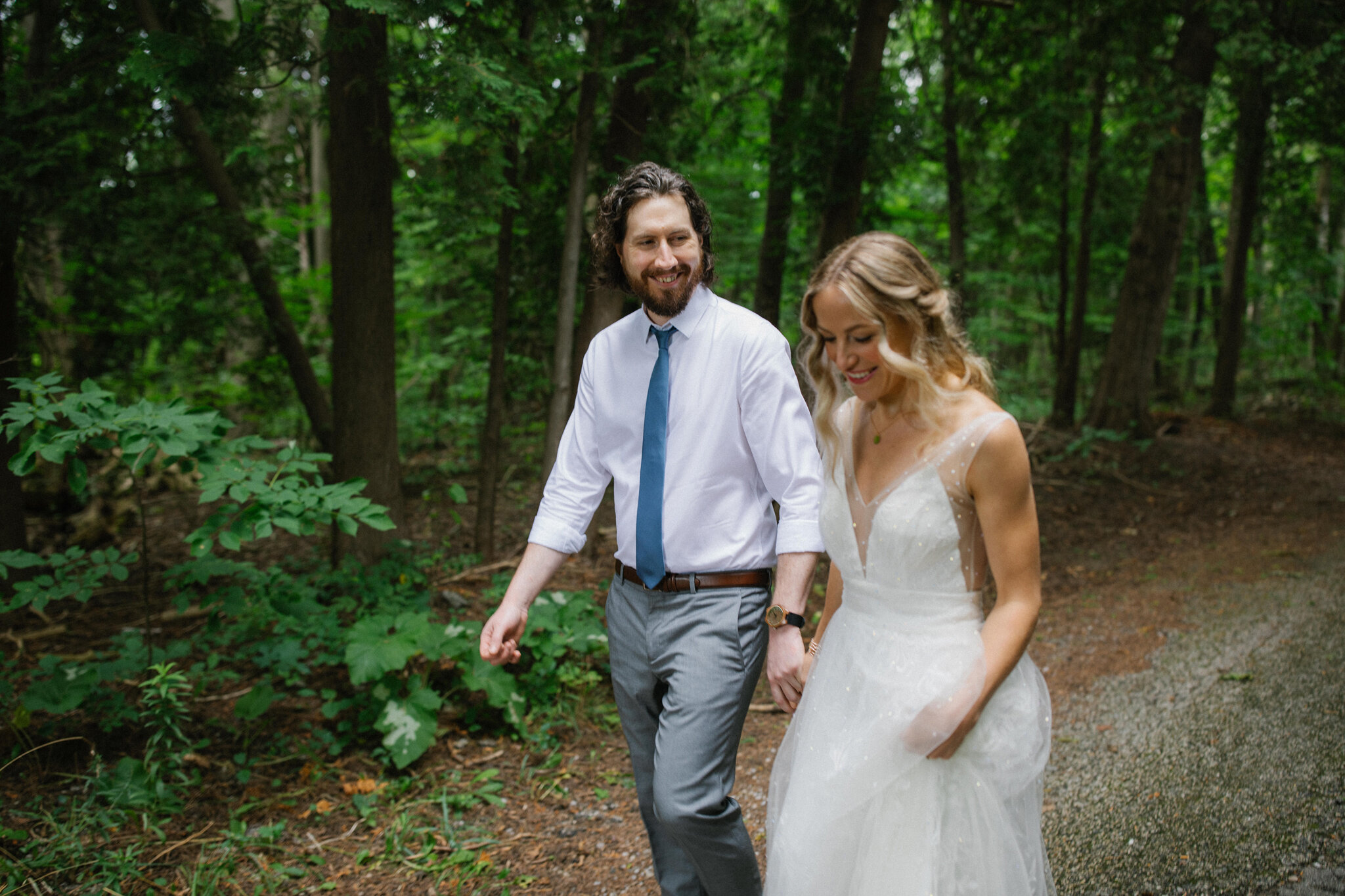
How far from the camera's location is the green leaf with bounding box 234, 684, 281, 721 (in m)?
3.82

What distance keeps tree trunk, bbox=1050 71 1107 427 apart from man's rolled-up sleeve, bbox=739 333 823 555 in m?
10.1

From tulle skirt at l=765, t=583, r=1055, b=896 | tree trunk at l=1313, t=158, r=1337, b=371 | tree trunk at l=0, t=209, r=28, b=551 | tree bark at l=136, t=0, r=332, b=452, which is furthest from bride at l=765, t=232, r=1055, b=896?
tree trunk at l=1313, t=158, r=1337, b=371

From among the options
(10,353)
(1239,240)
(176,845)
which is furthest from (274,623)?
(1239,240)

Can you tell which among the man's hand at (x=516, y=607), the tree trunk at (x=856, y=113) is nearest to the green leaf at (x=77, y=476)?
the man's hand at (x=516, y=607)

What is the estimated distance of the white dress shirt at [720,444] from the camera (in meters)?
2.25

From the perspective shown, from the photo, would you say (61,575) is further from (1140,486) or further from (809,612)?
(1140,486)

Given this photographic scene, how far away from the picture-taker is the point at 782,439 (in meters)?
2.26

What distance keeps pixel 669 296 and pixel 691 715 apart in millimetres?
1169

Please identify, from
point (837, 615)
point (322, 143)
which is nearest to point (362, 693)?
point (837, 615)

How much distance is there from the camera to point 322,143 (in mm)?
14297

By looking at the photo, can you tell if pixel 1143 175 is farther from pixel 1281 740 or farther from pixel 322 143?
pixel 322 143

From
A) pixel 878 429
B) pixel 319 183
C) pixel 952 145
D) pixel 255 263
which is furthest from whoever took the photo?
pixel 319 183

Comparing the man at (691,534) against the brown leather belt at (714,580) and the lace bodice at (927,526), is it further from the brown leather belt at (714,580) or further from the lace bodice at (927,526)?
the lace bodice at (927,526)

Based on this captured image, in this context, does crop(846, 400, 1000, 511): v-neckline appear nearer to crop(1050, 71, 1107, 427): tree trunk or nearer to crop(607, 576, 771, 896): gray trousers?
crop(607, 576, 771, 896): gray trousers
